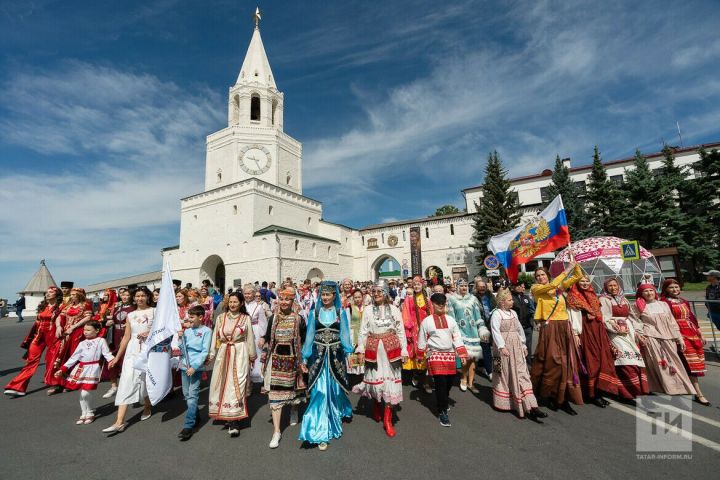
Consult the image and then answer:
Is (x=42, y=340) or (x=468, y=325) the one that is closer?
(x=468, y=325)

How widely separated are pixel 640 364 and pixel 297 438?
17.2ft

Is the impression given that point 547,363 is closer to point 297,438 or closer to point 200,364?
point 297,438

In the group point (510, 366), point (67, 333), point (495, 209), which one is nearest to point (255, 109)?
point (495, 209)

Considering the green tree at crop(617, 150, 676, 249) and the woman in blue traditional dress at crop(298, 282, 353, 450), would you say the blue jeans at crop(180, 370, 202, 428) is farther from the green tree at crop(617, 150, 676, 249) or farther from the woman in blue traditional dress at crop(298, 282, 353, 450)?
the green tree at crop(617, 150, 676, 249)

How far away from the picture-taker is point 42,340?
655cm

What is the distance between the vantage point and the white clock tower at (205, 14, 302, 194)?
3381 centimetres

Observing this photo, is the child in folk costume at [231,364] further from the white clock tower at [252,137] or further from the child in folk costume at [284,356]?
the white clock tower at [252,137]

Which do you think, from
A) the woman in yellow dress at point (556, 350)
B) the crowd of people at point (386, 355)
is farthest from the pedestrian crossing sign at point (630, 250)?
the woman in yellow dress at point (556, 350)

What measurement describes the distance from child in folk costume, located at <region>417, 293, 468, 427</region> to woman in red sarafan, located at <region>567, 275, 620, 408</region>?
2213 mm

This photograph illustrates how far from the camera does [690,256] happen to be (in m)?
23.5

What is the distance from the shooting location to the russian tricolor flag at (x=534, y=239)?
752 cm

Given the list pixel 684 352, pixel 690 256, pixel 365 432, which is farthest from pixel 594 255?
pixel 365 432

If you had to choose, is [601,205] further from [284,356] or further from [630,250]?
[284,356]

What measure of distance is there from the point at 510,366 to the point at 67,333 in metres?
7.96
